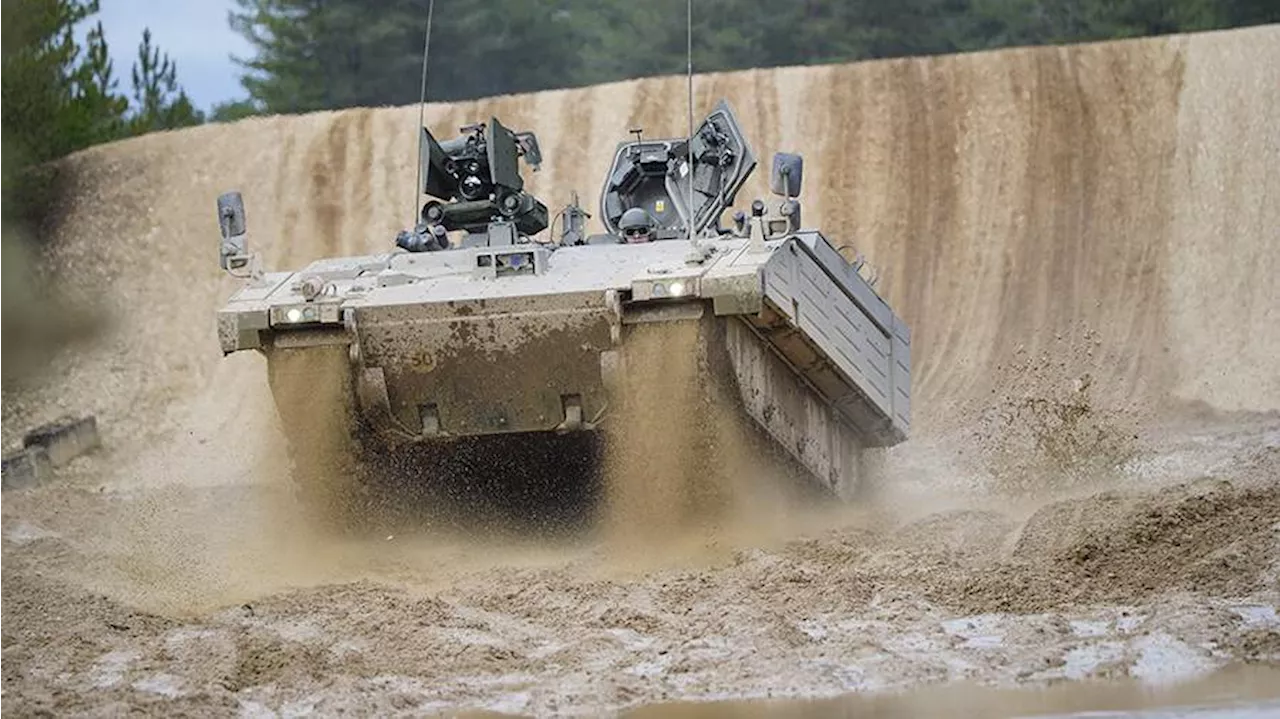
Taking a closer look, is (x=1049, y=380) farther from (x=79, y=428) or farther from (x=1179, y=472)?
(x=79, y=428)

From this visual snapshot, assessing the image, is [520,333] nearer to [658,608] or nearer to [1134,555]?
[658,608]

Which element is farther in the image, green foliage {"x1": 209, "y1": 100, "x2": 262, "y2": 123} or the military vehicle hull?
green foliage {"x1": 209, "y1": 100, "x2": 262, "y2": 123}

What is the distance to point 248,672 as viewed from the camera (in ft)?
33.4

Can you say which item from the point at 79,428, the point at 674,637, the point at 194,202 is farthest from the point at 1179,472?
the point at 194,202

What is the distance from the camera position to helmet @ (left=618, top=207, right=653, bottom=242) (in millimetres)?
14477

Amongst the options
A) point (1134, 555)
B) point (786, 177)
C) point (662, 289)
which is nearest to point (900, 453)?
point (786, 177)

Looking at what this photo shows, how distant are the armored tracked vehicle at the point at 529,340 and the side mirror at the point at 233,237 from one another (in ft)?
0.04

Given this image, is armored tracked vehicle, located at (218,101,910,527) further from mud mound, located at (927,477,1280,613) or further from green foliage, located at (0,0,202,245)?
green foliage, located at (0,0,202,245)

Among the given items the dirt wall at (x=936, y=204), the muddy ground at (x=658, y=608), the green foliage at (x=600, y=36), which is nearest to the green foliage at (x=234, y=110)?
the green foliage at (x=600, y=36)

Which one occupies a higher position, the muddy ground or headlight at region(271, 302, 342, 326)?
headlight at region(271, 302, 342, 326)

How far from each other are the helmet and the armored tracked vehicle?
0.01 meters

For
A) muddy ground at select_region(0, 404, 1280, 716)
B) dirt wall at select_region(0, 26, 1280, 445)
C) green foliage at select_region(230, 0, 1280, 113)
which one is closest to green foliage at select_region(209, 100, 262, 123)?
green foliage at select_region(230, 0, 1280, 113)

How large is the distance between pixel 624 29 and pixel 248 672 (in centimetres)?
3399

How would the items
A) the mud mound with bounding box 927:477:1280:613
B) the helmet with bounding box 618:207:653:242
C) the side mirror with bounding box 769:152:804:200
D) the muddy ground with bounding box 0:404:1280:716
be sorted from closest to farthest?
the muddy ground with bounding box 0:404:1280:716
the mud mound with bounding box 927:477:1280:613
the side mirror with bounding box 769:152:804:200
the helmet with bounding box 618:207:653:242
